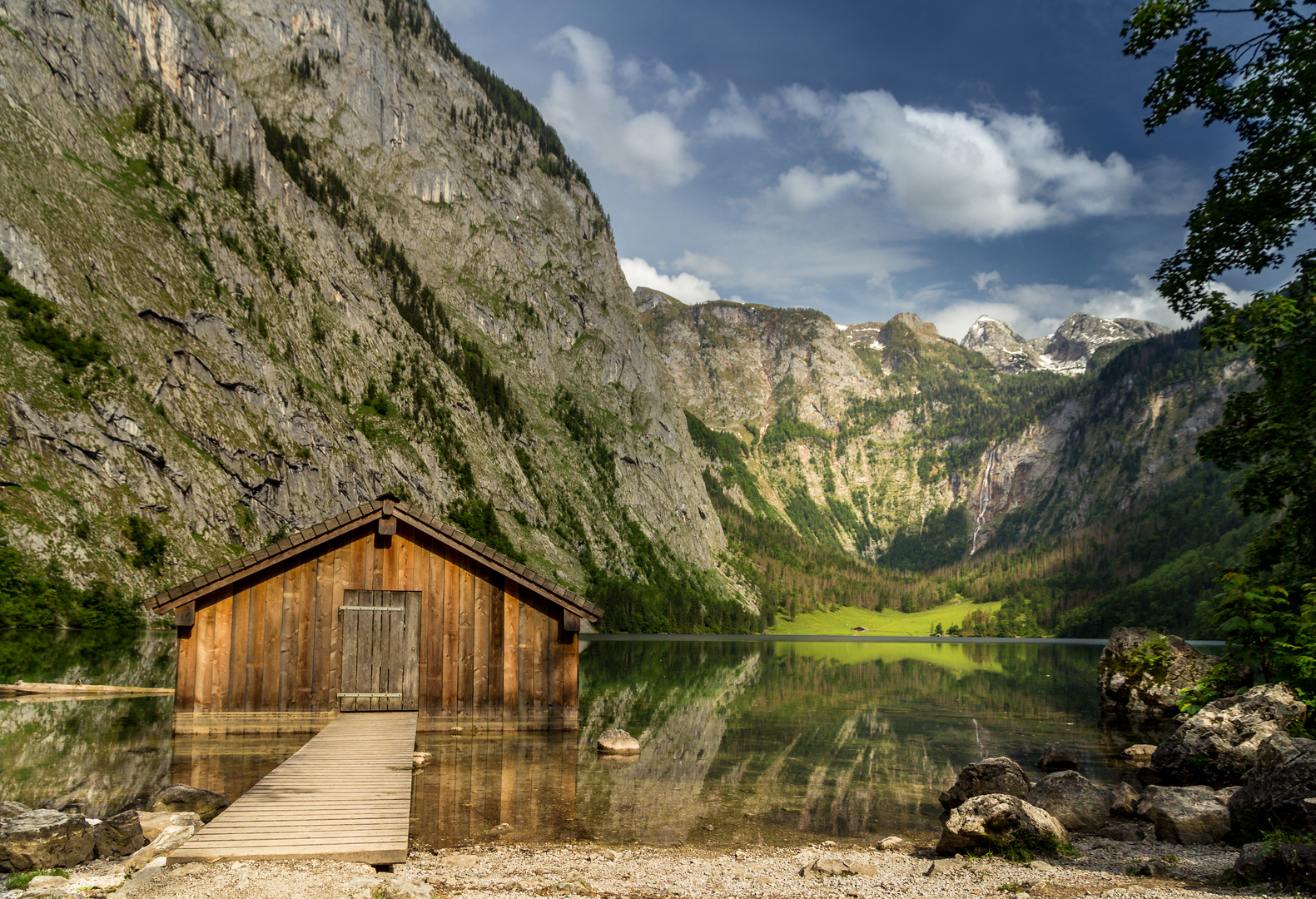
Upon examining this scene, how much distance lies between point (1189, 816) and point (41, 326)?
10456cm

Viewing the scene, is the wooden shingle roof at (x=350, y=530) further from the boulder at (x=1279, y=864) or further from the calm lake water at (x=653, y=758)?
the boulder at (x=1279, y=864)

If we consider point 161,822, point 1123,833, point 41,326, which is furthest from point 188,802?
point 41,326

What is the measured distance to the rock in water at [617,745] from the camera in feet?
79.6

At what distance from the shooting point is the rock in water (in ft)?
79.6

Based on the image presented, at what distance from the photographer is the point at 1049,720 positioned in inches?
1442

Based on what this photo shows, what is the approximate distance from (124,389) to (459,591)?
8683 centimetres

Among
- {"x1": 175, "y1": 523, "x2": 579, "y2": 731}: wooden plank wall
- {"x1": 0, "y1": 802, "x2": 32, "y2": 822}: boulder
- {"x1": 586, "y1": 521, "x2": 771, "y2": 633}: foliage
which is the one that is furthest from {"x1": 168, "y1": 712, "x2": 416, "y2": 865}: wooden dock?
{"x1": 586, "y1": 521, "x2": 771, "y2": 633}: foliage

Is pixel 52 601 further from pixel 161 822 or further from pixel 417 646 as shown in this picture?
pixel 161 822

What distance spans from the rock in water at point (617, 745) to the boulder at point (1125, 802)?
12.8m

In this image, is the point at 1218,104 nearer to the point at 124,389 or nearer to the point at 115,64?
the point at 124,389

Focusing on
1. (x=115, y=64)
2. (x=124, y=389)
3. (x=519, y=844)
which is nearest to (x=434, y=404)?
(x=124, y=389)

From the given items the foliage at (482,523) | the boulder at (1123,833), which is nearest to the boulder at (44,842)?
the boulder at (1123,833)

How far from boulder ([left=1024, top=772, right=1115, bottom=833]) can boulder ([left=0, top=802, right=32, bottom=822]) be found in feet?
60.4

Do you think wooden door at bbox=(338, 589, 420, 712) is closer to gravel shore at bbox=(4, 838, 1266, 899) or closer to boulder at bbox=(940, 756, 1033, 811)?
gravel shore at bbox=(4, 838, 1266, 899)
